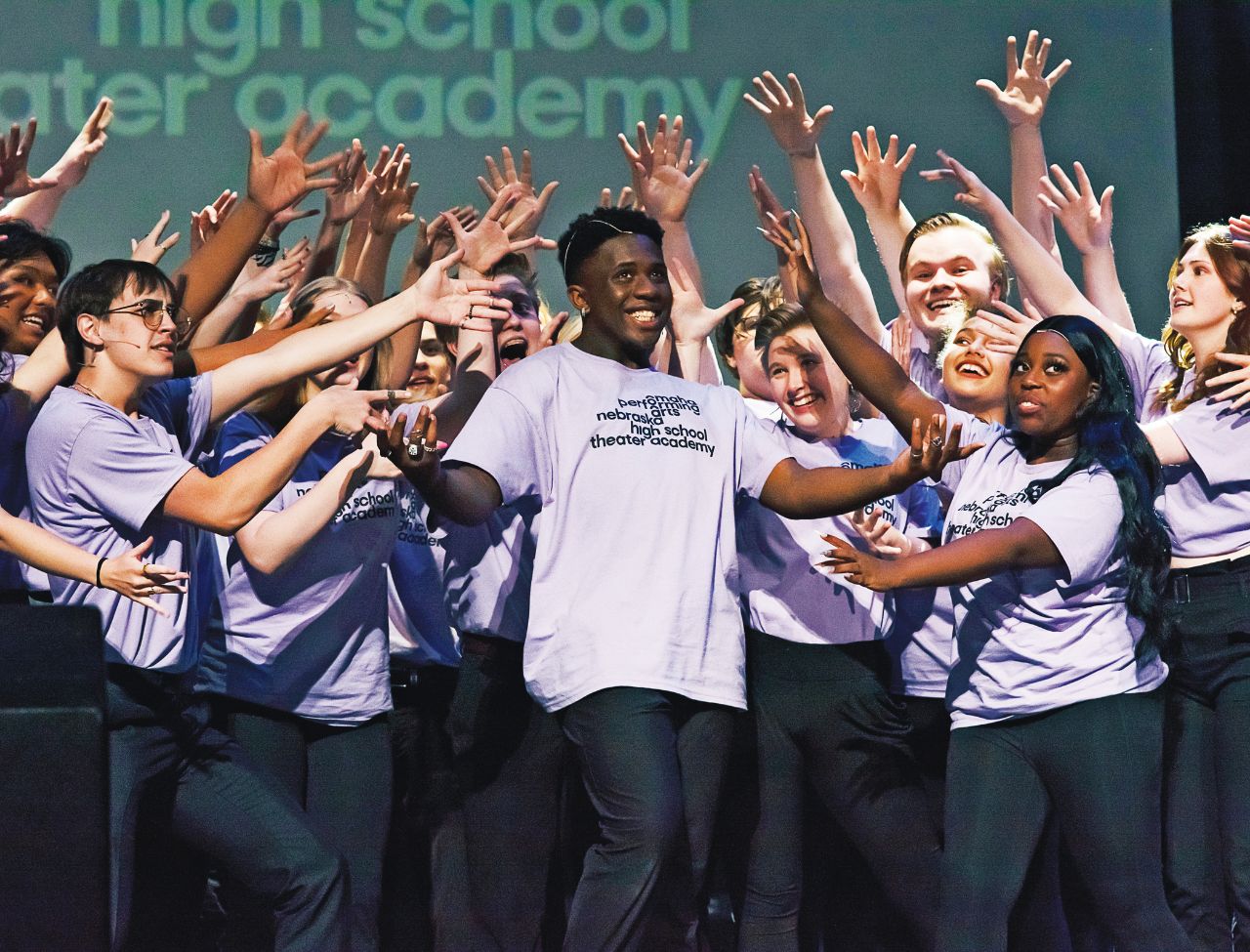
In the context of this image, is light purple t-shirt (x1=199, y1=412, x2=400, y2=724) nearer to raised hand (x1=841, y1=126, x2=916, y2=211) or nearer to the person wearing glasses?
the person wearing glasses

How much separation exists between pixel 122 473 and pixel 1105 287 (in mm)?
2599

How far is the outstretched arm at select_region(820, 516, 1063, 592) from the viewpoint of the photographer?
296 cm

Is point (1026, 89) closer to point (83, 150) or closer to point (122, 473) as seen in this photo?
point (83, 150)

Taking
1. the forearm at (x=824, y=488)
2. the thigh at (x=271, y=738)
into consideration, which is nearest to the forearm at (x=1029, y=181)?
the forearm at (x=824, y=488)

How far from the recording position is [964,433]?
352cm

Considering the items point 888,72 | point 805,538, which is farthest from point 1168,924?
point 888,72

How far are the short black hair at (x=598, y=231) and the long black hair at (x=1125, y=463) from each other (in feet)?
2.71

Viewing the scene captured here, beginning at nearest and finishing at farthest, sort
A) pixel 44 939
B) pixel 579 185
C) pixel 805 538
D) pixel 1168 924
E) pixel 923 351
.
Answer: pixel 44 939 < pixel 1168 924 < pixel 805 538 < pixel 923 351 < pixel 579 185

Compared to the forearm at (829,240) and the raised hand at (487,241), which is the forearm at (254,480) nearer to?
the raised hand at (487,241)

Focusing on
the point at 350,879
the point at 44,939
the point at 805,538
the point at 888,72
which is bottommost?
the point at 350,879

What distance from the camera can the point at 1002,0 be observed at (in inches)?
228

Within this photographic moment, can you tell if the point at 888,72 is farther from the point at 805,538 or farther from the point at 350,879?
the point at 350,879

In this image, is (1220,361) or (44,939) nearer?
(44,939)

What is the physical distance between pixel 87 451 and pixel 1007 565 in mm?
1730
